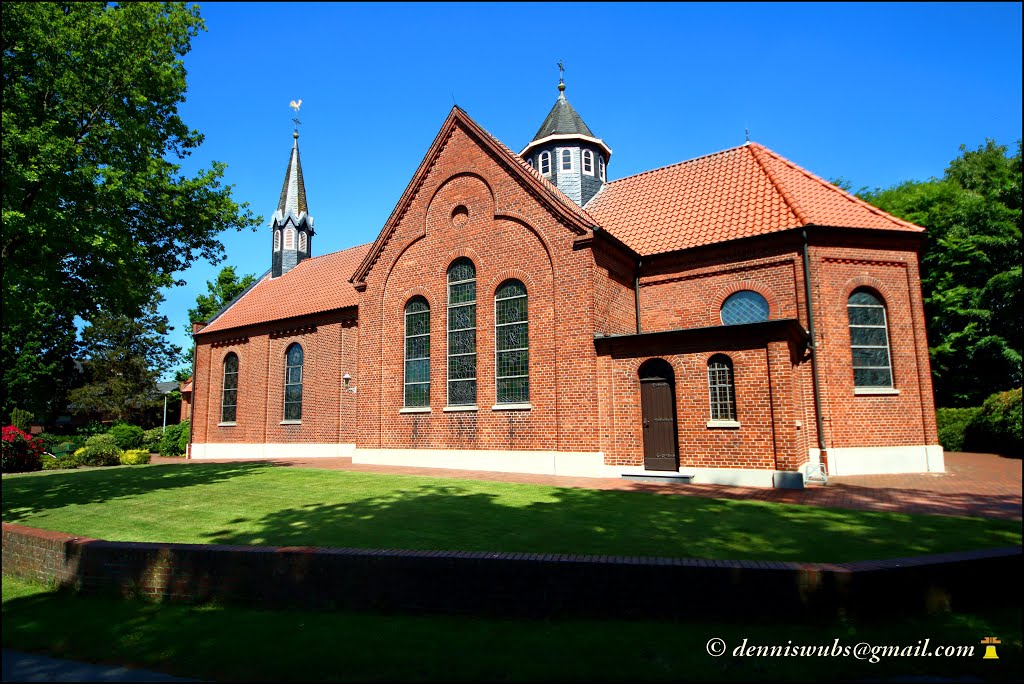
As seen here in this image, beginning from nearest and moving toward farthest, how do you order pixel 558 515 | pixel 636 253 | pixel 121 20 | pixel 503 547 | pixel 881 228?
pixel 503 547, pixel 558 515, pixel 121 20, pixel 881 228, pixel 636 253

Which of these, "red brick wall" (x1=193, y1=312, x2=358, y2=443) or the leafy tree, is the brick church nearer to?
"red brick wall" (x1=193, y1=312, x2=358, y2=443)

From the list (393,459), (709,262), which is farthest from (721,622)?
(393,459)

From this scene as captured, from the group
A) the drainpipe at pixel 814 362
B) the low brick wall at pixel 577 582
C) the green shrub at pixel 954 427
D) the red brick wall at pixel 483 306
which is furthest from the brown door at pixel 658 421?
the green shrub at pixel 954 427

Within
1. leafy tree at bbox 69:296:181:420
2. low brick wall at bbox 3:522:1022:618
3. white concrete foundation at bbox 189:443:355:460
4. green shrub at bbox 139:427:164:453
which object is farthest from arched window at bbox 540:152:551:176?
leafy tree at bbox 69:296:181:420

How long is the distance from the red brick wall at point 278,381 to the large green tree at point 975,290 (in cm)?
2453

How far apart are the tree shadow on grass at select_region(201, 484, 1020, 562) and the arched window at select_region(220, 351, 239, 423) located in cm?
2019

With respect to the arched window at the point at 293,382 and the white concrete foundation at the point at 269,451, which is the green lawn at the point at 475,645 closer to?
the white concrete foundation at the point at 269,451

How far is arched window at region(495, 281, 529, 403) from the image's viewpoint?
16.7m

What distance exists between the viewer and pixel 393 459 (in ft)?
60.8

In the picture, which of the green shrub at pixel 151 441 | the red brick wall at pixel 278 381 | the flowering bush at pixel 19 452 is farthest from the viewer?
the green shrub at pixel 151 441

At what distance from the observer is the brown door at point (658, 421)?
14312mm

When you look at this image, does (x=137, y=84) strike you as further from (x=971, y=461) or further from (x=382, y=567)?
(x=971, y=461)

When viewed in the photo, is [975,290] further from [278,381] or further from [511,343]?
[278,381]

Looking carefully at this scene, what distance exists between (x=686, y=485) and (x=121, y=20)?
59.4 feet
